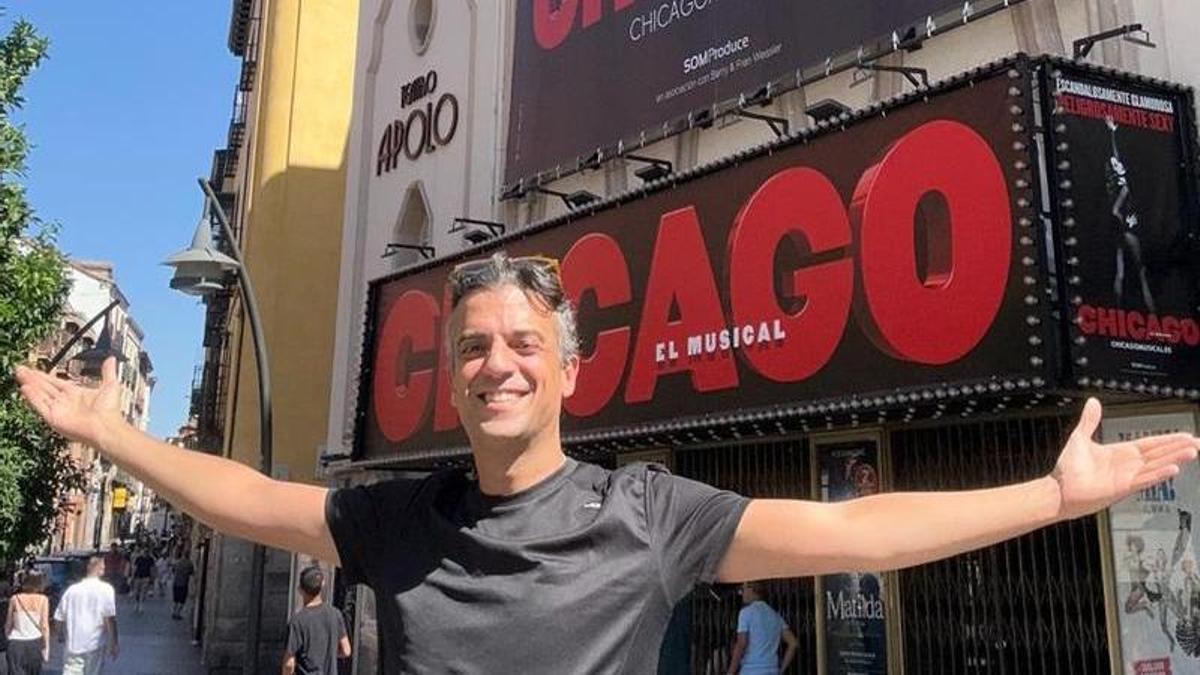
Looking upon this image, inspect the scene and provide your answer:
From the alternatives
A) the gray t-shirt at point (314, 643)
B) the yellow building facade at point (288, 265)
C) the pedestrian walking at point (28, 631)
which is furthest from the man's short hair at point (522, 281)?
the yellow building facade at point (288, 265)

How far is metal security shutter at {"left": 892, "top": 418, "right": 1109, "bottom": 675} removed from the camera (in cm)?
654

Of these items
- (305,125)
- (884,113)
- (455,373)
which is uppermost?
(305,125)

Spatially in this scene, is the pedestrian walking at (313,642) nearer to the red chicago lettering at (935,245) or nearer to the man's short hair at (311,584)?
the man's short hair at (311,584)

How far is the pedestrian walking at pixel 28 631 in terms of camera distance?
1183 centimetres

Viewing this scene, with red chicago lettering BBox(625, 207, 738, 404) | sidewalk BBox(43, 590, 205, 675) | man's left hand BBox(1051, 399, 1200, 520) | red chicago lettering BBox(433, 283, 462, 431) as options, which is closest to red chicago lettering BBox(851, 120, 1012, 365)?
red chicago lettering BBox(625, 207, 738, 404)

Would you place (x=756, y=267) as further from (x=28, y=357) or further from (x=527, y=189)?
(x=28, y=357)

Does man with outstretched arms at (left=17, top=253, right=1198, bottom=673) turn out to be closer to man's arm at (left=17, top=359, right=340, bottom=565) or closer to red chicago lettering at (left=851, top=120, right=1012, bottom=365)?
man's arm at (left=17, top=359, right=340, bottom=565)

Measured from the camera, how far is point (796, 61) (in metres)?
8.74

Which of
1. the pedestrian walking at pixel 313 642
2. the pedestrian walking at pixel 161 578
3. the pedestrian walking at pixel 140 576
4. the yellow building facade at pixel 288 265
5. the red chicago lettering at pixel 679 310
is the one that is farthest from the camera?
the pedestrian walking at pixel 161 578

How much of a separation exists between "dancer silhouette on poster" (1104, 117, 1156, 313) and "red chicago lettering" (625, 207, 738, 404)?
275cm

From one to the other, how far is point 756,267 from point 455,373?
18.8ft

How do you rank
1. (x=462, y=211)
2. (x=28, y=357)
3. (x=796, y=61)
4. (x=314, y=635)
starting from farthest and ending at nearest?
1. (x=462, y=211)
2. (x=28, y=357)
3. (x=314, y=635)
4. (x=796, y=61)

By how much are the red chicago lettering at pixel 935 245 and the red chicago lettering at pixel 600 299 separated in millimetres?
2649

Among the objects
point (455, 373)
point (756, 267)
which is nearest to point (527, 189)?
point (756, 267)
